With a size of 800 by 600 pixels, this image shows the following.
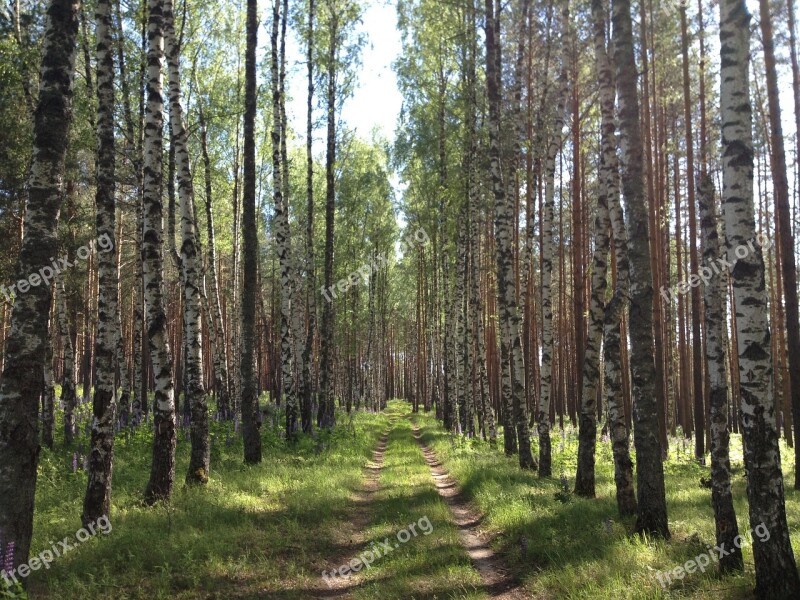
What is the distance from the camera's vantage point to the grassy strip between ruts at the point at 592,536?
5.09 m

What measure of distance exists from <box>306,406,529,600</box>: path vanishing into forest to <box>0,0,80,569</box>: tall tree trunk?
317 cm

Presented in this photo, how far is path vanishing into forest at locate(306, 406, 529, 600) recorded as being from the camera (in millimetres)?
5895

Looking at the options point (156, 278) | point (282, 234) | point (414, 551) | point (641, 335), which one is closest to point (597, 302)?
point (641, 335)

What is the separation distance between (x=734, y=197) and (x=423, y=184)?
20.6 m

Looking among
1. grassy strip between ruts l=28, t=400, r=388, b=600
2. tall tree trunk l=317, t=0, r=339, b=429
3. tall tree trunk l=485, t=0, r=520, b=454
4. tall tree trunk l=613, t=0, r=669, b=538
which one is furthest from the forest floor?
tall tree trunk l=317, t=0, r=339, b=429

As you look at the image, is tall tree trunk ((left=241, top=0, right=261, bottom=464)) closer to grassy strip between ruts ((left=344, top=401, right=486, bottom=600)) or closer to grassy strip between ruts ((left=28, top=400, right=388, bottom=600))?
grassy strip between ruts ((left=28, top=400, right=388, bottom=600))

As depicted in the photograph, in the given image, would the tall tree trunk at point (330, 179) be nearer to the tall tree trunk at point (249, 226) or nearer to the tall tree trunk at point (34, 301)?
the tall tree trunk at point (249, 226)

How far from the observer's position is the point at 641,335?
6.71m

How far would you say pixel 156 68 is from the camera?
8.01m

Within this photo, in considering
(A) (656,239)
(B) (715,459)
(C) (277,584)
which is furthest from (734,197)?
(A) (656,239)

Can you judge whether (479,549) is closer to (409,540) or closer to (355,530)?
(409,540)

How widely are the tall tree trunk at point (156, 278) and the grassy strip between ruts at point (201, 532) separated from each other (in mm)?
595

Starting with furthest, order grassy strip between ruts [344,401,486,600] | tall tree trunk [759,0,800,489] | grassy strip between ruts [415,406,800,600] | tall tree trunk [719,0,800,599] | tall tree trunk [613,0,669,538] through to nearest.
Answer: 1. tall tree trunk [759,0,800,489]
2. tall tree trunk [613,0,669,538]
3. grassy strip between ruts [344,401,486,600]
4. grassy strip between ruts [415,406,800,600]
5. tall tree trunk [719,0,800,599]

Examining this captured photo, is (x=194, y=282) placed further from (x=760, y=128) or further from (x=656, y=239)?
(x=760, y=128)
